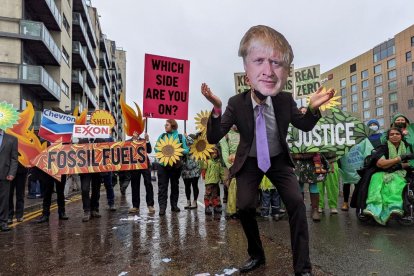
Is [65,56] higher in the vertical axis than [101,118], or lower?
higher

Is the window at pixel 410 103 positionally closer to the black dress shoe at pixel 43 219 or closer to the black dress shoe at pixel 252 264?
the black dress shoe at pixel 43 219

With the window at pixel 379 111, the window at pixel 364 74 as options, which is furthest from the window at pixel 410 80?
the window at pixel 364 74

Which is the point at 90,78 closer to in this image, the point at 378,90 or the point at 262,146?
the point at 262,146

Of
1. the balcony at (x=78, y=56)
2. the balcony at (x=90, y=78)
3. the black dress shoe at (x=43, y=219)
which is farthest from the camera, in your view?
the balcony at (x=90, y=78)

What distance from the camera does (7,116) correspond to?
7.41m

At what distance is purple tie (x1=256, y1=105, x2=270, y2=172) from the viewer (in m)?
3.55

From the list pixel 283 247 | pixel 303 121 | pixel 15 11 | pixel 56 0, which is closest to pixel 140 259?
pixel 283 247

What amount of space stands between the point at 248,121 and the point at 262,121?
135 millimetres

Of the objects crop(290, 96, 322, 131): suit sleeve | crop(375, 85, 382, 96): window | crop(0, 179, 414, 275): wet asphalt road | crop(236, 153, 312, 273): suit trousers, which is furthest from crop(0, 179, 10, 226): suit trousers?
crop(375, 85, 382, 96): window

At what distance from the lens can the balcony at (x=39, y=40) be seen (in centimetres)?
2591

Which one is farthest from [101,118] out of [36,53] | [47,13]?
[47,13]

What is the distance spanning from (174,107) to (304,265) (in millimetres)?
5484

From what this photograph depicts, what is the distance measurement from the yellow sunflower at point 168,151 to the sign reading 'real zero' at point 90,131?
1.84 metres

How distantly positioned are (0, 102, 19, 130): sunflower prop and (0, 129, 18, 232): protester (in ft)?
0.66
